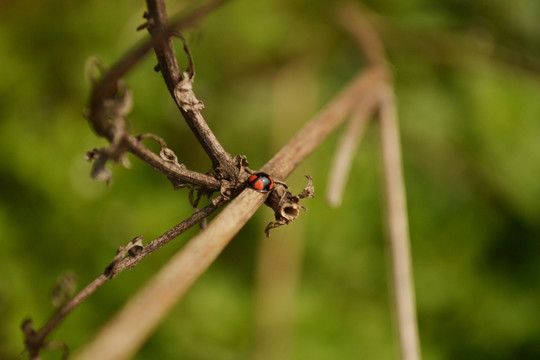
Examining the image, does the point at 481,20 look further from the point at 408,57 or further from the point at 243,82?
the point at 243,82

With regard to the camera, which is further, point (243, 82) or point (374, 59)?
point (243, 82)

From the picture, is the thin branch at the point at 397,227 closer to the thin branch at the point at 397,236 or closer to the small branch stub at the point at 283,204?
the thin branch at the point at 397,236

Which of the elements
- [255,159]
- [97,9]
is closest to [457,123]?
[255,159]

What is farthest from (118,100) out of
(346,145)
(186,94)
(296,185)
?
(296,185)

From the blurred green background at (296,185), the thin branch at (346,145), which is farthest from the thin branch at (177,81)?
the blurred green background at (296,185)

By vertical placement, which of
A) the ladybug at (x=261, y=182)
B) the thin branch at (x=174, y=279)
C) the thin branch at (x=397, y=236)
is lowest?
the thin branch at (x=174, y=279)

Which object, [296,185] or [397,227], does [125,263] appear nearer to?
[397,227]
